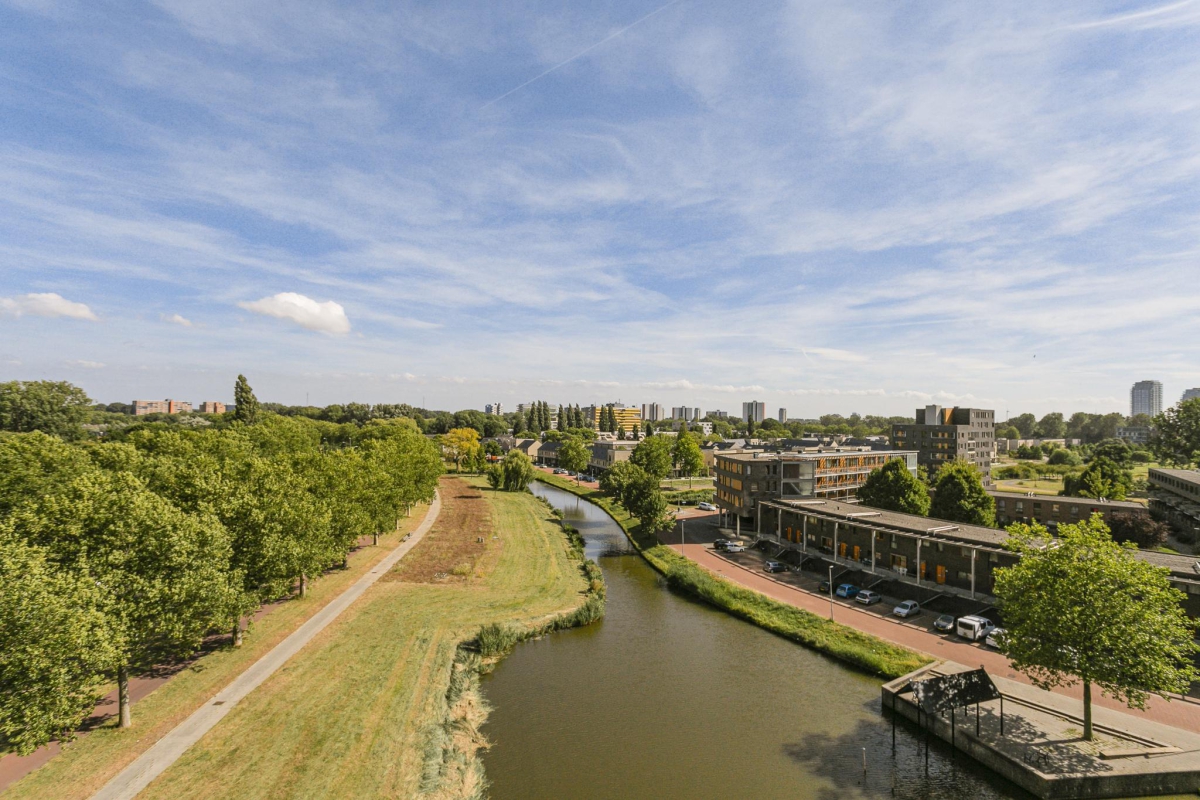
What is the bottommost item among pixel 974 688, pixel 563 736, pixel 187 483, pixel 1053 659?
pixel 563 736

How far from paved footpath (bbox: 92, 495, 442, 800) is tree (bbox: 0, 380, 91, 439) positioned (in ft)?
283

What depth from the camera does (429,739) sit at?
25.6 metres

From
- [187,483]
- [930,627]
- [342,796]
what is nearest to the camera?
[342,796]

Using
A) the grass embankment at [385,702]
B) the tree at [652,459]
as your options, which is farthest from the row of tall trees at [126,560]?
the tree at [652,459]

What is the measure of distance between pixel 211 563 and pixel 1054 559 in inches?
1576

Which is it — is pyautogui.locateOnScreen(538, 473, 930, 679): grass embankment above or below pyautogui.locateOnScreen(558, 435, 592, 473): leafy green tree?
below

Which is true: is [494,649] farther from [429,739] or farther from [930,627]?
[930,627]

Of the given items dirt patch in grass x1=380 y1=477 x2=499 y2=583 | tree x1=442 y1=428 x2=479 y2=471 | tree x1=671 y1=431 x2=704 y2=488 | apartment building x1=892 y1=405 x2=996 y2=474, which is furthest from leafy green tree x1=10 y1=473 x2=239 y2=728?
apartment building x1=892 y1=405 x2=996 y2=474

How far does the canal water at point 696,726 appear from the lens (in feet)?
76.9

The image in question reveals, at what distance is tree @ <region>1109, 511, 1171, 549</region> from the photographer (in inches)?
2148

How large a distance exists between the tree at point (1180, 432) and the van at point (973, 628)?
8041cm

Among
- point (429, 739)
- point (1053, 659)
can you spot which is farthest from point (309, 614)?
point (1053, 659)

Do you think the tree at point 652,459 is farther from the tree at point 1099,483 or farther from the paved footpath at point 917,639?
the tree at point 1099,483

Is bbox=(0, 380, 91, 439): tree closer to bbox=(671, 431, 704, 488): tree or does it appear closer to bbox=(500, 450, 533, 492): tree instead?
bbox=(500, 450, 533, 492): tree
